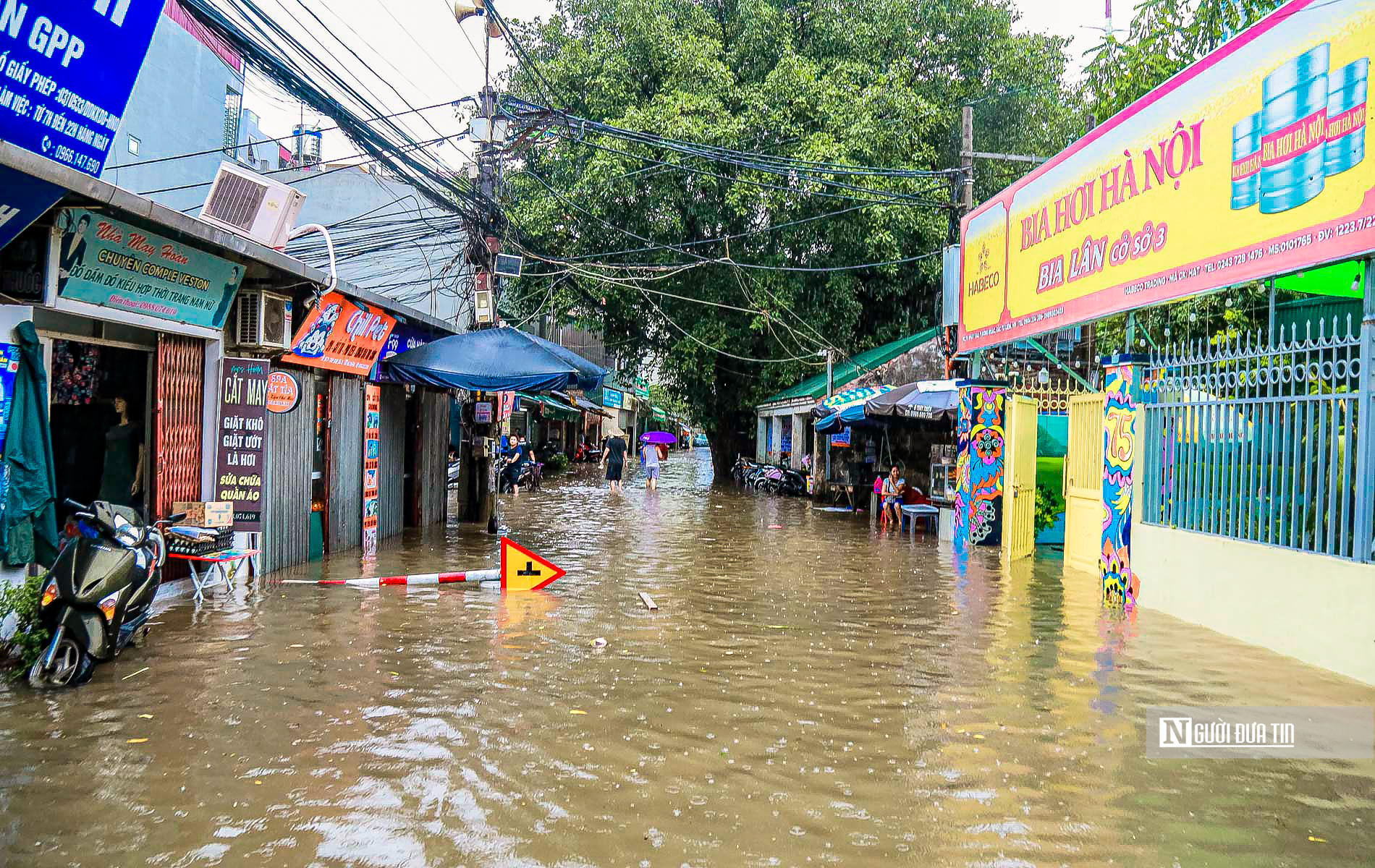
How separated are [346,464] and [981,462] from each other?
889cm

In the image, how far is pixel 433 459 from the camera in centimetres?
1680

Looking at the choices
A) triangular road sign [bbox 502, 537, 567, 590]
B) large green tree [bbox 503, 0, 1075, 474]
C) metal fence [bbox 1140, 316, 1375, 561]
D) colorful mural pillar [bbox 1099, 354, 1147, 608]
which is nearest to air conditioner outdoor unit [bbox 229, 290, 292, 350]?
triangular road sign [bbox 502, 537, 567, 590]

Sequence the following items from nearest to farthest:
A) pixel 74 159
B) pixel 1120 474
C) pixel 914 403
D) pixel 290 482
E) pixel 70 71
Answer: pixel 70 71
pixel 74 159
pixel 1120 474
pixel 290 482
pixel 914 403

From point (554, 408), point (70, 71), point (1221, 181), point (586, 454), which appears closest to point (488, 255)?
point (70, 71)

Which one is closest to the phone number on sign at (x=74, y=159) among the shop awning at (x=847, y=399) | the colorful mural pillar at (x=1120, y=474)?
the colorful mural pillar at (x=1120, y=474)

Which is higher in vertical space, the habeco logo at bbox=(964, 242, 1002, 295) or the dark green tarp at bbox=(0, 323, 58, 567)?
the habeco logo at bbox=(964, 242, 1002, 295)

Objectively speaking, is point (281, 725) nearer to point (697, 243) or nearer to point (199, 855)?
point (199, 855)

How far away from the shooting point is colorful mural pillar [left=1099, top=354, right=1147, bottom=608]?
9.65 metres

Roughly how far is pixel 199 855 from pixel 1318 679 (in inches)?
267

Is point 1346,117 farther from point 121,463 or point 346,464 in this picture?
point 346,464

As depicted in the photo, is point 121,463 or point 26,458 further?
point 121,463

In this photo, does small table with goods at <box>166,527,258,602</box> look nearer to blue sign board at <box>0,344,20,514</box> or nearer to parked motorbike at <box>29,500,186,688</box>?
parked motorbike at <box>29,500,186,688</box>

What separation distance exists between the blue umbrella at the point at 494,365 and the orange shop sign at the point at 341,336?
1.86 ft

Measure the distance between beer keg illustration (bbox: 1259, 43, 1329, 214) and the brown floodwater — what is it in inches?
128
